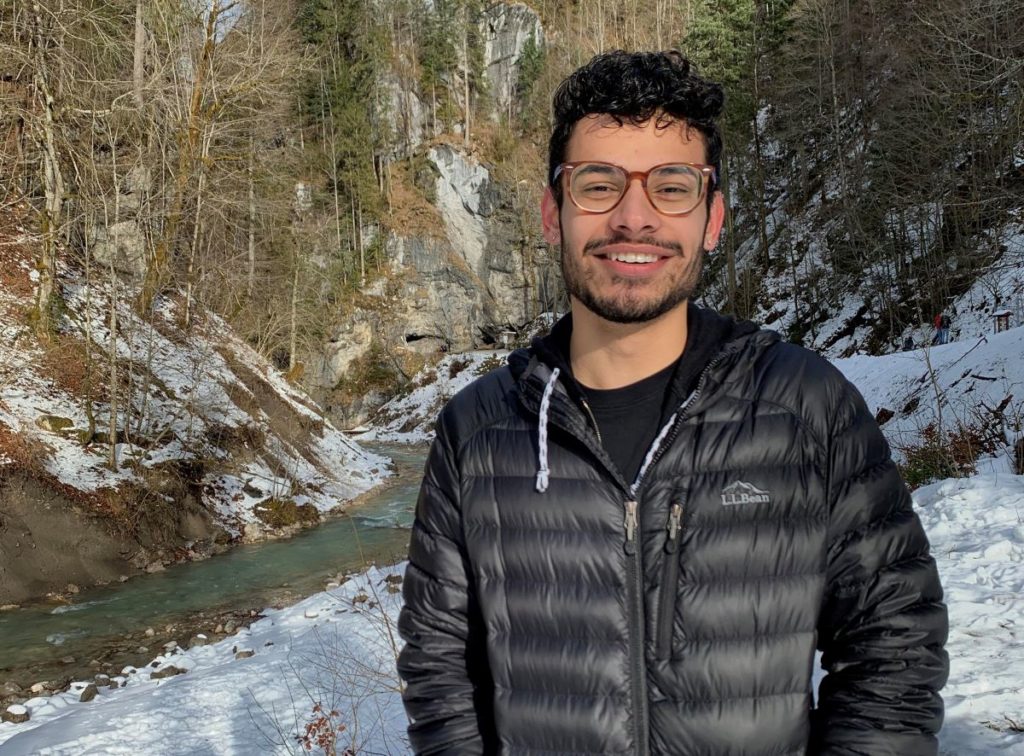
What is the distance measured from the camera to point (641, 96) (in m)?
1.62

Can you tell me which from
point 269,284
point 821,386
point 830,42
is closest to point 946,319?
point 830,42

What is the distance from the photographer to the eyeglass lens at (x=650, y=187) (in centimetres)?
167

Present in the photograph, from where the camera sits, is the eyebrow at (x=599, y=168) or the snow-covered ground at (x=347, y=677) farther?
the snow-covered ground at (x=347, y=677)

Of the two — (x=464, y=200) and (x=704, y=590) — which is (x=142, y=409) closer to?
(x=704, y=590)

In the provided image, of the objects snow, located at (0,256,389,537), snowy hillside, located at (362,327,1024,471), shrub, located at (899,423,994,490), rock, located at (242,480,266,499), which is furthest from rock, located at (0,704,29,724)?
shrub, located at (899,423,994,490)

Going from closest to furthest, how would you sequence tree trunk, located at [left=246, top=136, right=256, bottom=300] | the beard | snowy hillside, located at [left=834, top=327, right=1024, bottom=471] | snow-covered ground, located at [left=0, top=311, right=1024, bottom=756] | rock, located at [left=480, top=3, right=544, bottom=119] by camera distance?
the beard < snow-covered ground, located at [left=0, top=311, right=1024, bottom=756] < snowy hillside, located at [left=834, top=327, right=1024, bottom=471] < tree trunk, located at [left=246, top=136, right=256, bottom=300] < rock, located at [left=480, top=3, right=544, bottom=119]

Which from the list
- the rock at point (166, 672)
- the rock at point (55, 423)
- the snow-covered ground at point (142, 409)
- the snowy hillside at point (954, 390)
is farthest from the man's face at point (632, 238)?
the rock at point (55, 423)

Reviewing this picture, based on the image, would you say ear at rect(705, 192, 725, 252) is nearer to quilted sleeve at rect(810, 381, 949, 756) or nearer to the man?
the man

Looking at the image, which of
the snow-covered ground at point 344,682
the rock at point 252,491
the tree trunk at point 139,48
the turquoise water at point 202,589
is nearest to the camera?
the snow-covered ground at point 344,682

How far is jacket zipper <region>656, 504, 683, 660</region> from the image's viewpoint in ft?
4.91

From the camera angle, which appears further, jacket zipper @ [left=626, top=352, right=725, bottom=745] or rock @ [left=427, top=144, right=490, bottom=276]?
rock @ [left=427, top=144, right=490, bottom=276]

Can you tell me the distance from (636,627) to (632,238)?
3.02 ft

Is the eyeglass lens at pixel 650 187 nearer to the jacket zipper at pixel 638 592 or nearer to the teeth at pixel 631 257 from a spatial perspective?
the teeth at pixel 631 257

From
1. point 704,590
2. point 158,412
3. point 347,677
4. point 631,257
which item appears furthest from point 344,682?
point 158,412
